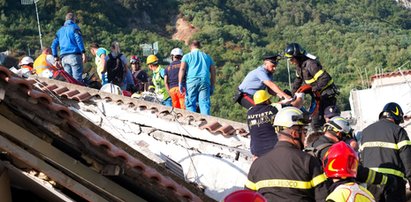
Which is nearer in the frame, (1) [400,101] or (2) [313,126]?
(2) [313,126]

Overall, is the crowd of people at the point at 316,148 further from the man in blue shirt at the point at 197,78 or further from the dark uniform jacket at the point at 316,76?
the man in blue shirt at the point at 197,78

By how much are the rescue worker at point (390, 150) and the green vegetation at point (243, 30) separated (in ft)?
77.4

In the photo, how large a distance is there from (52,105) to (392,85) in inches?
824

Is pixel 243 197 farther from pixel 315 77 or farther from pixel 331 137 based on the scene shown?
pixel 315 77

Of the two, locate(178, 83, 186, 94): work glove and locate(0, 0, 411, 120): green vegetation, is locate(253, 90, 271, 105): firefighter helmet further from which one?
locate(0, 0, 411, 120): green vegetation

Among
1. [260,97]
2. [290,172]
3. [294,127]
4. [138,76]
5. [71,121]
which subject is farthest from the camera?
[138,76]

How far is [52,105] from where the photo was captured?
553 centimetres

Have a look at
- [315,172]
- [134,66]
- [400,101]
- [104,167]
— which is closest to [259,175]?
[315,172]

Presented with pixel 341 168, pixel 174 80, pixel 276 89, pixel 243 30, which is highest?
pixel 341 168

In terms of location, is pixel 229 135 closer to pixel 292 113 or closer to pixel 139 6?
pixel 292 113

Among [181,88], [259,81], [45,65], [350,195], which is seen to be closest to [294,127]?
[350,195]

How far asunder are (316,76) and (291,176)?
4.44m

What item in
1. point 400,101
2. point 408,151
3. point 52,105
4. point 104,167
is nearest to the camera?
point 52,105

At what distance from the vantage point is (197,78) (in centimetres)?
1257
